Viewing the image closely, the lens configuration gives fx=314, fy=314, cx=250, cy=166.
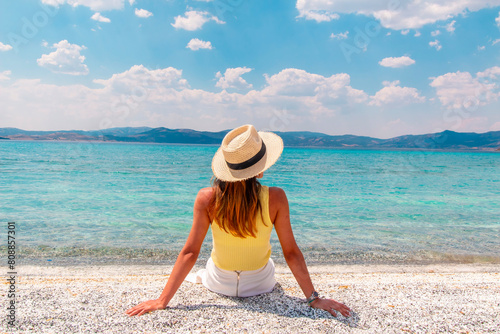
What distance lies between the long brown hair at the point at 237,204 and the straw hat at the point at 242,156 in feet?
0.42

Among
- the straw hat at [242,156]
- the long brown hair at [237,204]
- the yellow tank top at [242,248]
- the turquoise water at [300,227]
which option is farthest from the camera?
the turquoise water at [300,227]

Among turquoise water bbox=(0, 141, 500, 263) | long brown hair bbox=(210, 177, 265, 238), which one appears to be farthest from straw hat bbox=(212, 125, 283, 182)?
A: turquoise water bbox=(0, 141, 500, 263)

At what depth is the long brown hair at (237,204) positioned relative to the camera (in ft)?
8.59

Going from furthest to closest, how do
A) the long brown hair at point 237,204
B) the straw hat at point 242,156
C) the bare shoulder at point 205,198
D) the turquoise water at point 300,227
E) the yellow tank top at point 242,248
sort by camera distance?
the turquoise water at point 300,227 < the yellow tank top at point 242,248 < the bare shoulder at point 205,198 < the long brown hair at point 237,204 < the straw hat at point 242,156

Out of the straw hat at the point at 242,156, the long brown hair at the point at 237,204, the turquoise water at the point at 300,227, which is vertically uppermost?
the straw hat at the point at 242,156

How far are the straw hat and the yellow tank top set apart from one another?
1.01ft

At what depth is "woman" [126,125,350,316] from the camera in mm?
2518

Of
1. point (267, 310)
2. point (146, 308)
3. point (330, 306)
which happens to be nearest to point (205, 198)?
point (146, 308)

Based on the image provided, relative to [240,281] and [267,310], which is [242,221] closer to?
[240,281]

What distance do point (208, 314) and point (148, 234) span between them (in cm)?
538

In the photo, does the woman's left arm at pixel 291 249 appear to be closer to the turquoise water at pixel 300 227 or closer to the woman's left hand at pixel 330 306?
the woman's left hand at pixel 330 306

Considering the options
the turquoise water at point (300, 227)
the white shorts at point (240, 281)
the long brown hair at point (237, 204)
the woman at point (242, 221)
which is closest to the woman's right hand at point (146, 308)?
the woman at point (242, 221)

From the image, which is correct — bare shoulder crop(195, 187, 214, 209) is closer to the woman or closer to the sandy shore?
the woman

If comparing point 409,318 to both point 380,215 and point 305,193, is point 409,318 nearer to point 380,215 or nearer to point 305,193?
point 380,215
